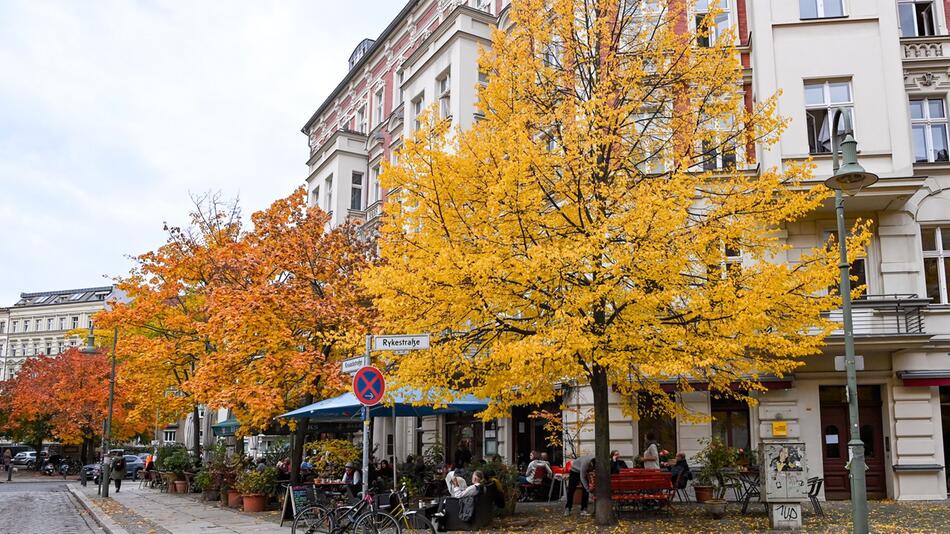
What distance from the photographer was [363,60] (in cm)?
4003

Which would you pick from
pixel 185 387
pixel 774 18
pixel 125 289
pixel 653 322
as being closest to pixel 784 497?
pixel 653 322

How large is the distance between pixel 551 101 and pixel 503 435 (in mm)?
12778

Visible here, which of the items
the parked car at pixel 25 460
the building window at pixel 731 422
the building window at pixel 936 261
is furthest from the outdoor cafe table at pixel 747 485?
the parked car at pixel 25 460

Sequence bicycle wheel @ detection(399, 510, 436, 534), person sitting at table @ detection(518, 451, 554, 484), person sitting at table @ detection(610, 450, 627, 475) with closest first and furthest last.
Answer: bicycle wheel @ detection(399, 510, 436, 534) < person sitting at table @ detection(610, 450, 627, 475) < person sitting at table @ detection(518, 451, 554, 484)

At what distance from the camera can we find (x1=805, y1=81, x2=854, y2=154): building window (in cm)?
2075

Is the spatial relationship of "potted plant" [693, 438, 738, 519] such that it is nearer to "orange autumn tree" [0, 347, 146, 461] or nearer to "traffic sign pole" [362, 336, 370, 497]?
"traffic sign pole" [362, 336, 370, 497]

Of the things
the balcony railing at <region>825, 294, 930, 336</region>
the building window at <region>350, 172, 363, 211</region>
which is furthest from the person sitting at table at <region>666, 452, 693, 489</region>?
the building window at <region>350, 172, 363, 211</region>

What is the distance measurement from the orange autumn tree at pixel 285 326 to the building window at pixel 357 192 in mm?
13751

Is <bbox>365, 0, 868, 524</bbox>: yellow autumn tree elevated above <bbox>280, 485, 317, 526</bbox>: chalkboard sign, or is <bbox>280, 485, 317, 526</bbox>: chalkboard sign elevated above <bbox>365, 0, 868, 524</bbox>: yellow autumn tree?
Result: <bbox>365, 0, 868, 524</bbox>: yellow autumn tree

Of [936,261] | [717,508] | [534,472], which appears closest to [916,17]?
[936,261]

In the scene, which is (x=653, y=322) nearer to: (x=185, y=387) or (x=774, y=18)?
(x=774, y=18)

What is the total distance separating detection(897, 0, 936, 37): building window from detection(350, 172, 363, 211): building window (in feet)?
76.6

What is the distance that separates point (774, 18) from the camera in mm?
21344

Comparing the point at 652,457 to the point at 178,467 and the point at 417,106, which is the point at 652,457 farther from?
the point at 178,467
